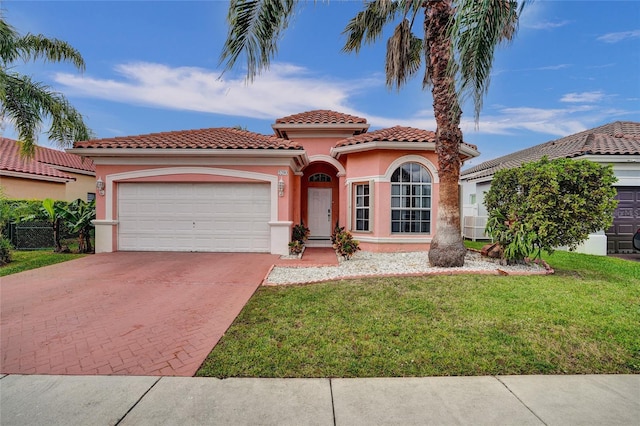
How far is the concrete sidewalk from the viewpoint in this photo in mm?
2688

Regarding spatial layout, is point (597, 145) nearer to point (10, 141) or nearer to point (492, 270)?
point (492, 270)

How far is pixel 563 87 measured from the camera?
1269 cm

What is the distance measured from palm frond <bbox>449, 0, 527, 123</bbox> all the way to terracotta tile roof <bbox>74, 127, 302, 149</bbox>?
6.45 metres

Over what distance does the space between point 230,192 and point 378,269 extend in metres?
6.35

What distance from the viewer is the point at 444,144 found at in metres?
8.54

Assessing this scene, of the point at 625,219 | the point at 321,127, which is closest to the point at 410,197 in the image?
the point at 321,127

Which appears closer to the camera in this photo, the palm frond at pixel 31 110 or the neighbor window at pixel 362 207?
the palm frond at pixel 31 110

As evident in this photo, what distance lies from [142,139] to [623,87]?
18.8 m

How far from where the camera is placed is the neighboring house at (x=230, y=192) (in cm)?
1105

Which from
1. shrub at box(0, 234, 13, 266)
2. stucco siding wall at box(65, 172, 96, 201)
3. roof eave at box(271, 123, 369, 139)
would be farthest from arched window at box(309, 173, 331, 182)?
stucco siding wall at box(65, 172, 96, 201)

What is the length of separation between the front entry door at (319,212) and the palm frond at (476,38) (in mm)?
9515

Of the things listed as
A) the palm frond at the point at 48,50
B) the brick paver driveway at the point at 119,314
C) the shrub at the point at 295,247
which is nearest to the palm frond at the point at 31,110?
the palm frond at the point at 48,50

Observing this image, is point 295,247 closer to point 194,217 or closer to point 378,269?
point 378,269

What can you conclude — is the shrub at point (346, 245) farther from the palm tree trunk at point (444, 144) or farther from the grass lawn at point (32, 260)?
the grass lawn at point (32, 260)
